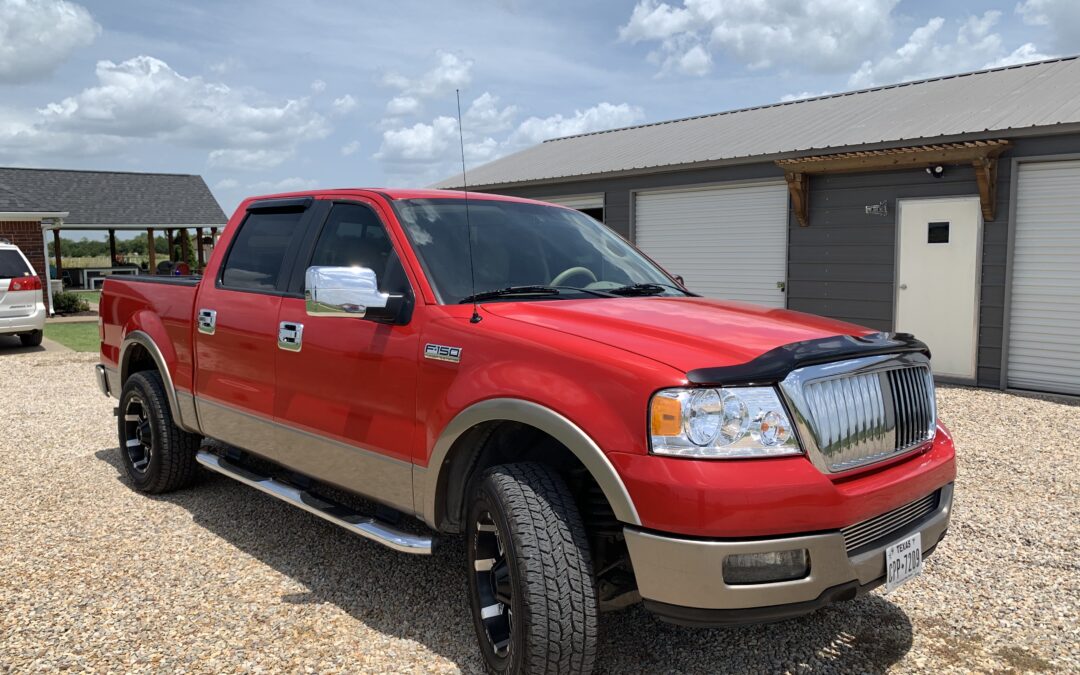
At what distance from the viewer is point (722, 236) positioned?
12430mm

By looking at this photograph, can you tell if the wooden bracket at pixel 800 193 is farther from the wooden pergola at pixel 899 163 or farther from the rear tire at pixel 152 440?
the rear tire at pixel 152 440

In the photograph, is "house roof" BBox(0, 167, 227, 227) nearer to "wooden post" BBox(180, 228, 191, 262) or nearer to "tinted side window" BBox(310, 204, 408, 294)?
"wooden post" BBox(180, 228, 191, 262)

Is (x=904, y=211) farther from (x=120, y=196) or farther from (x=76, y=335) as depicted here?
(x=120, y=196)

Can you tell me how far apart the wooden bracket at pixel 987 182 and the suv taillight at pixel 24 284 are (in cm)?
1419

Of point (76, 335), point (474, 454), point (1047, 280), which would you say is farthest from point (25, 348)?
point (1047, 280)

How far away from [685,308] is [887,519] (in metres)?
1.12

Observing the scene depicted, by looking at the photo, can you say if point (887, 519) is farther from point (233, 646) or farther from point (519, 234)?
point (233, 646)

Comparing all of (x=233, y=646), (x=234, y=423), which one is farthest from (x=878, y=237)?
(x=233, y=646)

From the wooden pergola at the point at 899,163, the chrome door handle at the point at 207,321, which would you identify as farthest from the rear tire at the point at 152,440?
the wooden pergola at the point at 899,163

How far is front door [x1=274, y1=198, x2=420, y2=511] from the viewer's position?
10.8 feet

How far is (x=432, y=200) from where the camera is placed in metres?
3.82

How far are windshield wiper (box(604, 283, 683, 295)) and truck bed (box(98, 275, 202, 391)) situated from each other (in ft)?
8.41

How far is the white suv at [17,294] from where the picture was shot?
13.4 meters

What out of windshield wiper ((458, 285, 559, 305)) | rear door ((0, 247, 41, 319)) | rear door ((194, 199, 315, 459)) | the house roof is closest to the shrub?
the house roof
